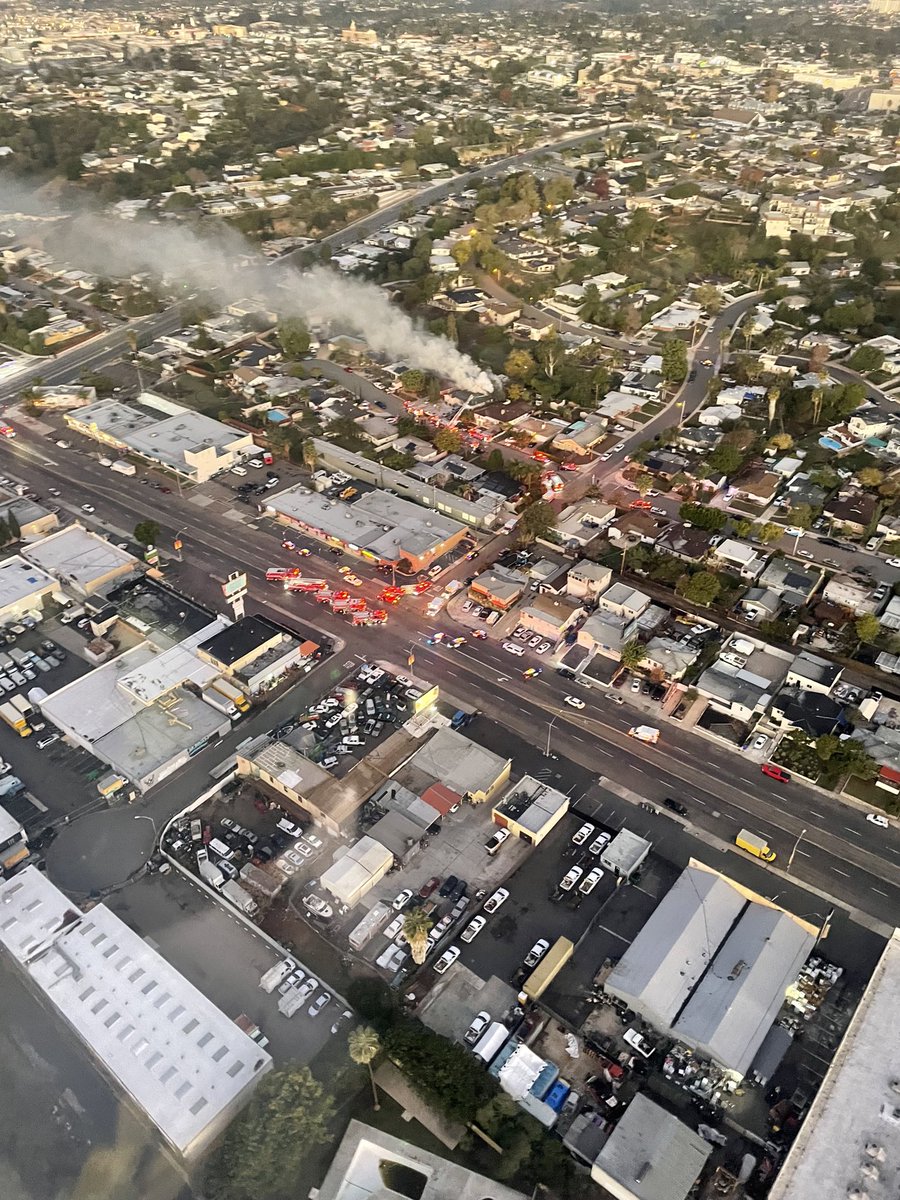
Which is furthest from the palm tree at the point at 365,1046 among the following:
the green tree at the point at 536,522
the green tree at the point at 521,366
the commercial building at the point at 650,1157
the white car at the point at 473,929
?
the green tree at the point at 521,366

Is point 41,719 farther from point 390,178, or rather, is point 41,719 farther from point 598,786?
point 390,178

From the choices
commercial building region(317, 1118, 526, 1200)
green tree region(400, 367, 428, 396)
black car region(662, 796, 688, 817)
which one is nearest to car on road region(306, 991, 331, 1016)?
commercial building region(317, 1118, 526, 1200)

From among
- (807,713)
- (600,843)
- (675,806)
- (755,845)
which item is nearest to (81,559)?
(600,843)

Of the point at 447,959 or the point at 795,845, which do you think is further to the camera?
the point at 795,845

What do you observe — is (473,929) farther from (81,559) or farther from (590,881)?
(81,559)

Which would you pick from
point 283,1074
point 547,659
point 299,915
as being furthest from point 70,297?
point 283,1074

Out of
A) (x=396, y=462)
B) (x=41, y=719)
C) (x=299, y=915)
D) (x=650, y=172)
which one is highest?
(x=650, y=172)
